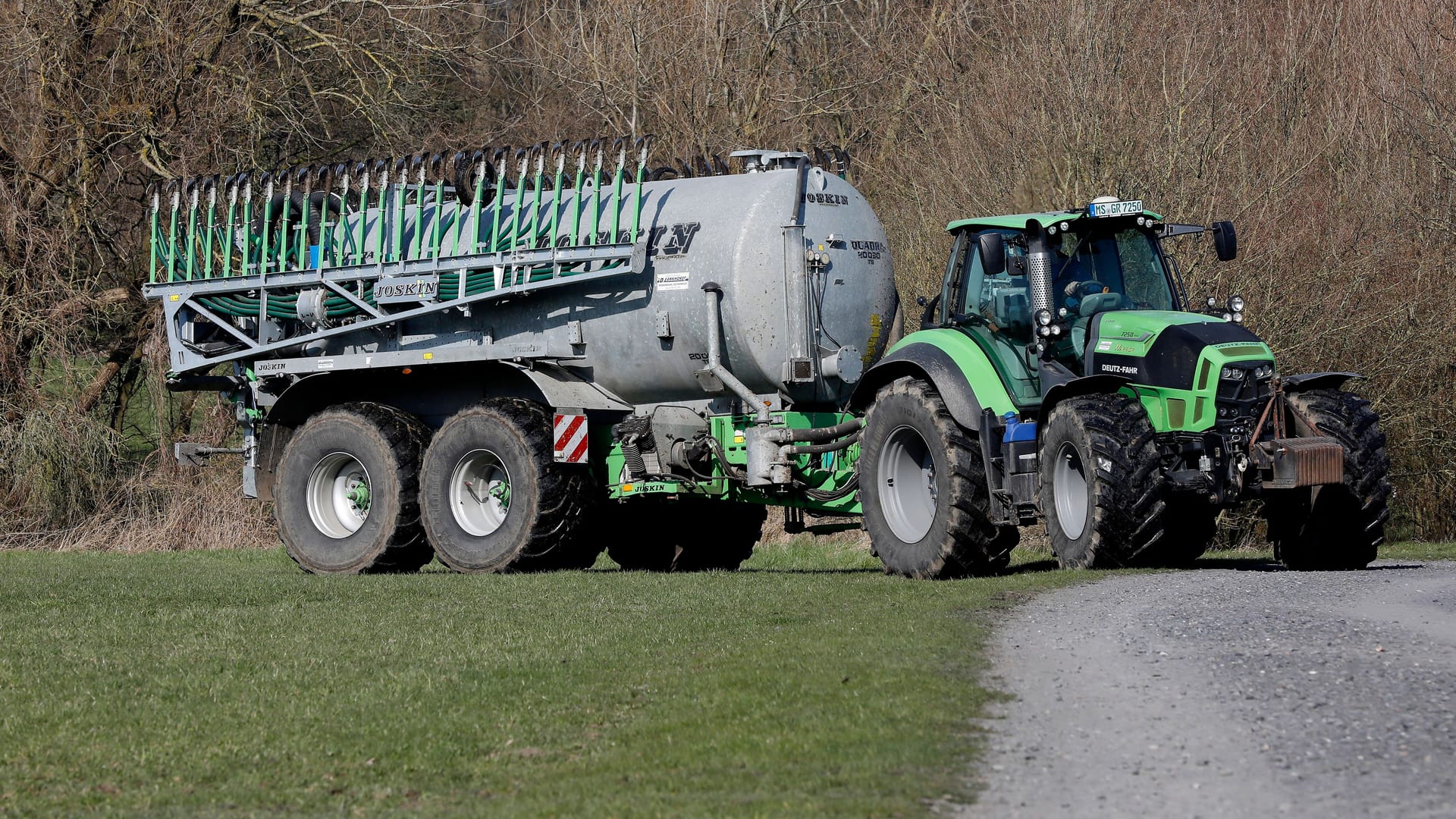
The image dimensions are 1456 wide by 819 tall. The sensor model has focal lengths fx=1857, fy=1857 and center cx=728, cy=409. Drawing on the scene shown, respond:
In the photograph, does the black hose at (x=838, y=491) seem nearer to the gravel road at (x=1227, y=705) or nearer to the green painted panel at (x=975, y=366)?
the green painted panel at (x=975, y=366)

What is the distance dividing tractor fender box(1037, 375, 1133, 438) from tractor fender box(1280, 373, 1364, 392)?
120 cm

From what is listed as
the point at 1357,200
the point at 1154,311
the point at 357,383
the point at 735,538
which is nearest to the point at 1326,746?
the point at 1154,311

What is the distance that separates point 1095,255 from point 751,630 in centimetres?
499

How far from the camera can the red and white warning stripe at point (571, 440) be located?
16.1 metres

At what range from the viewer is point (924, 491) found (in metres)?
14.5

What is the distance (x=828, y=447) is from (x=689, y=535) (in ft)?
11.1

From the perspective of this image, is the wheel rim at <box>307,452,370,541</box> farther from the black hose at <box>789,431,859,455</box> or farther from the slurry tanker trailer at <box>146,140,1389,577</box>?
the black hose at <box>789,431,859,455</box>

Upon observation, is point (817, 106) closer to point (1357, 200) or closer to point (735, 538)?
point (1357, 200)

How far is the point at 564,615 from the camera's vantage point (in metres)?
12.2

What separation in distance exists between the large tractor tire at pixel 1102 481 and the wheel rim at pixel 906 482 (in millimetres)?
1318

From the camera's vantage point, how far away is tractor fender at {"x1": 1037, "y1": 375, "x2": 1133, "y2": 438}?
13484 millimetres

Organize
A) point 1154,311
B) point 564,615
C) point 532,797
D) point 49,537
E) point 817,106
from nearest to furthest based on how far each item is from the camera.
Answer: point 532,797, point 564,615, point 1154,311, point 49,537, point 817,106

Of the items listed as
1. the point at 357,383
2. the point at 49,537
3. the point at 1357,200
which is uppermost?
the point at 1357,200

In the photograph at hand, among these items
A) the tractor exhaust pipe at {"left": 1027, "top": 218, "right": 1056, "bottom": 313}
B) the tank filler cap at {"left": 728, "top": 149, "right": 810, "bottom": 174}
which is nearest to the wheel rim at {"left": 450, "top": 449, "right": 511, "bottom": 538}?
the tank filler cap at {"left": 728, "top": 149, "right": 810, "bottom": 174}
